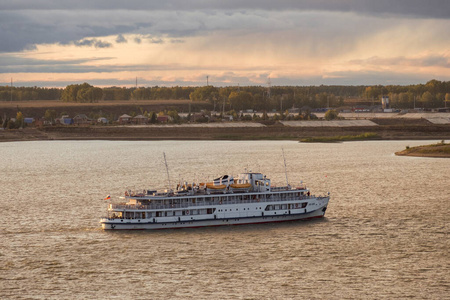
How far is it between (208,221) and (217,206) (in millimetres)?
1551

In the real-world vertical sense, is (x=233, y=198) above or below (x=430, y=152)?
above

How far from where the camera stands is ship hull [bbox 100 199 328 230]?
58406mm

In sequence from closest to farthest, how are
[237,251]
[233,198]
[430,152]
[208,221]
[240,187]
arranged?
[237,251] → [208,221] → [233,198] → [240,187] → [430,152]

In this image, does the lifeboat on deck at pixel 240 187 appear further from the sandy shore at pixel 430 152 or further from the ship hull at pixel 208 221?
the sandy shore at pixel 430 152

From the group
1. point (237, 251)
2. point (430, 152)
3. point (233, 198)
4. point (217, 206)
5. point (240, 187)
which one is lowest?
point (237, 251)

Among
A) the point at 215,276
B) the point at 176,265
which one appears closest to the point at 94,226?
the point at 176,265

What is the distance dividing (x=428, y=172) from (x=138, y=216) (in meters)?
59.1

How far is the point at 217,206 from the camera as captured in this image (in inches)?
2368

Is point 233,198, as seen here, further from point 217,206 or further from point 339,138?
point 339,138

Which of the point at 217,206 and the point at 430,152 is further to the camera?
the point at 430,152

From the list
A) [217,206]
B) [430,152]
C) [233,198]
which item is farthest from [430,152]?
[217,206]

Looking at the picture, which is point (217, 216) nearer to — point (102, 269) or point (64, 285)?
point (102, 269)

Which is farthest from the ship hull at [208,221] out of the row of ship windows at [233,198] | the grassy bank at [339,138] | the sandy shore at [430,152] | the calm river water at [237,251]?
the grassy bank at [339,138]

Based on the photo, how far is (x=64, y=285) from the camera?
4284 cm
